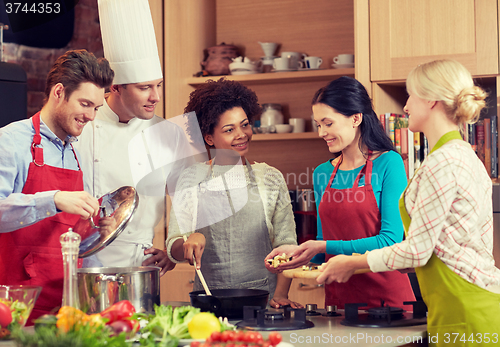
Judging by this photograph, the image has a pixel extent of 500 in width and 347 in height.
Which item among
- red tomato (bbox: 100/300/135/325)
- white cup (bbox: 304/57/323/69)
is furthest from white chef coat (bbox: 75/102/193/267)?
white cup (bbox: 304/57/323/69)

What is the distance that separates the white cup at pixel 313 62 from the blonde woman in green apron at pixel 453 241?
1449 millimetres

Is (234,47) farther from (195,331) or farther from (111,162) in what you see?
(195,331)

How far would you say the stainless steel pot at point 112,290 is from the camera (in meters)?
1.08

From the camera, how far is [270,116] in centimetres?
259

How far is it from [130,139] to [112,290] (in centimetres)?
79

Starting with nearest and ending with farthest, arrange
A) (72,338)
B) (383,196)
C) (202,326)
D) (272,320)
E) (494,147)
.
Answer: (72,338) < (202,326) < (272,320) < (383,196) < (494,147)

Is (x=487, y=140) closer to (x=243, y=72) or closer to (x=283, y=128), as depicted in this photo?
(x=283, y=128)

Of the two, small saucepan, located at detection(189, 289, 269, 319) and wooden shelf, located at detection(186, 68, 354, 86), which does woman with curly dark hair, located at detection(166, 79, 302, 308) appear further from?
wooden shelf, located at detection(186, 68, 354, 86)

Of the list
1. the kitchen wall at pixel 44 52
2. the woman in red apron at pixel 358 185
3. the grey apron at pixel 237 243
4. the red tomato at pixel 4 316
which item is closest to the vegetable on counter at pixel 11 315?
the red tomato at pixel 4 316

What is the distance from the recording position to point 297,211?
250 centimetres

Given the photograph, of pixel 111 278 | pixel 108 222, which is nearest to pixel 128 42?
pixel 108 222

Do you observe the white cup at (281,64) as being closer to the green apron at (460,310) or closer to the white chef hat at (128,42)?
the white chef hat at (128,42)

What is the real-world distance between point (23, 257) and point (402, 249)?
97cm

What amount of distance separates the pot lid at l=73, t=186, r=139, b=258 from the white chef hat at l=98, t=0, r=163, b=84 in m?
0.56
